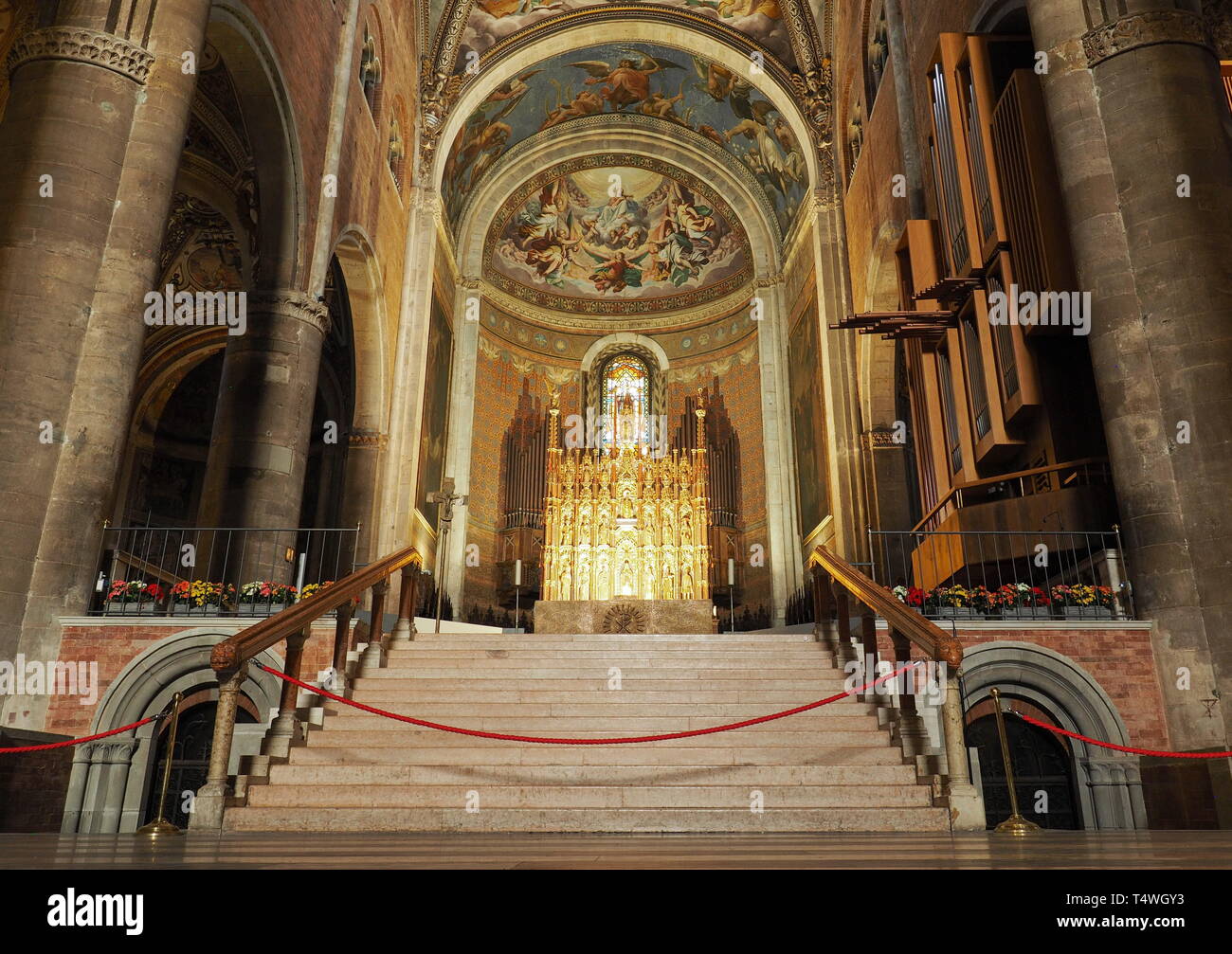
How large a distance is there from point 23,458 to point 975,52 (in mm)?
10432

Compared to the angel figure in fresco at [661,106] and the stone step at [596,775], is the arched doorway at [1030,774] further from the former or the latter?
the angel figure in fresco at [661,106]

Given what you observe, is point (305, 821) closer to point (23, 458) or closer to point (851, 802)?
point (851, 802)

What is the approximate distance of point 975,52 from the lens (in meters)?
10.2

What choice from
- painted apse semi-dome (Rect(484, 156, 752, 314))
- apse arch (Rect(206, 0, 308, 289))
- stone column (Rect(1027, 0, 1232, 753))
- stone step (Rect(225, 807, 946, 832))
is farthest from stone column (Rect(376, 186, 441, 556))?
stone column (Rect(1027, 0, 1232, 753))

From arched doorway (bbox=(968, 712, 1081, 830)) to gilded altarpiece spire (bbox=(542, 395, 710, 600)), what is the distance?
10.6m

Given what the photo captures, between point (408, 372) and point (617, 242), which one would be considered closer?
point (408, 372)

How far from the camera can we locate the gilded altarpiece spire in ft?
62.9

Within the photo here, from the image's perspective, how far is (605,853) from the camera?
3.11 metres

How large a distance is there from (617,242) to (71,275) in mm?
19323

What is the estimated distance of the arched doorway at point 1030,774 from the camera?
7.93 metres

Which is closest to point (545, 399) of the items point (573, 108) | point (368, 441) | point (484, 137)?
point (484, 137)

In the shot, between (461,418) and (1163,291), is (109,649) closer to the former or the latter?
(1163,291)

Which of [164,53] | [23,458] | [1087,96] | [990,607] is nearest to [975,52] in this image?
[1087,96]
